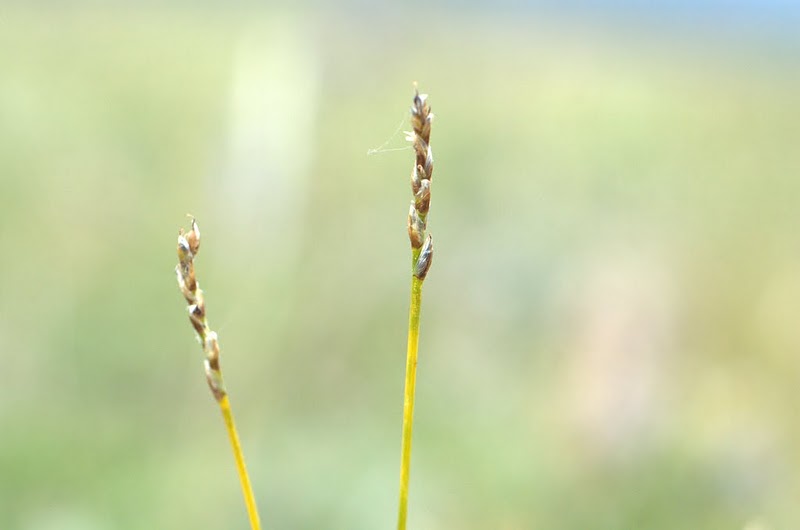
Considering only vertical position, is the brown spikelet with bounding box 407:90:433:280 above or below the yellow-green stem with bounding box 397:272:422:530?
above

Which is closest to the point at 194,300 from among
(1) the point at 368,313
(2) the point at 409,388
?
(2) the point at 409,388

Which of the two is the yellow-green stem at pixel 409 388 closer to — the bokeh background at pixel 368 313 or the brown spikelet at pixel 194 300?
the brown spikelet at pixel 194 300

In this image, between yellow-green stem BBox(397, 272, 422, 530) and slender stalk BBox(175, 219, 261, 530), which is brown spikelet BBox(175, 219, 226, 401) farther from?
yellow-green stem BBox(397, 272, 422, 530)

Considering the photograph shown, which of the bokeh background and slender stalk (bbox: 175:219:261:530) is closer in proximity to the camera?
slender stalk (bbox: 175:219:261:530)

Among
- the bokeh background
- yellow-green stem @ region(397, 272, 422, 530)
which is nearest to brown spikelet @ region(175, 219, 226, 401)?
yellow-green stem @ region(397, 272, 422, 530)

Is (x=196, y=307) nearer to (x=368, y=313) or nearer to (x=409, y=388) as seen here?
(x=409, y=388)

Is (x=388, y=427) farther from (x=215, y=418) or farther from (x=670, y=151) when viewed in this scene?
(x=670, y=151)
